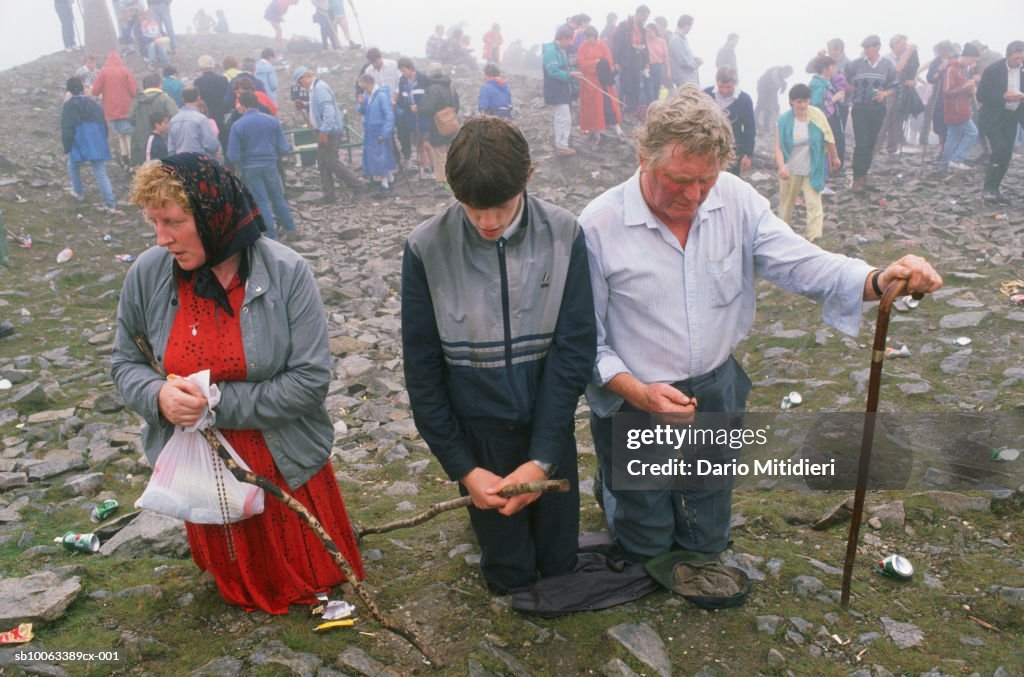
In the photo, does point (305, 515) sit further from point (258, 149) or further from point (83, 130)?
point (83, 130)

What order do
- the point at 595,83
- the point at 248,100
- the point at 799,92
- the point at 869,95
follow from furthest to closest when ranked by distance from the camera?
the point at 595,83
the point at 869,95
the point at 248,100
the point at 799,92

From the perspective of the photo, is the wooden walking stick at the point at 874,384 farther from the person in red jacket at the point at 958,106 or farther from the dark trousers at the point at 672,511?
the person in red jacket at the point at 958,106

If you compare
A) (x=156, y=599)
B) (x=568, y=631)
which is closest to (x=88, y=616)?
(x=156, y=599)

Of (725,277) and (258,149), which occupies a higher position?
(258,149)

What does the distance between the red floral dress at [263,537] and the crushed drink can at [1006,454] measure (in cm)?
423

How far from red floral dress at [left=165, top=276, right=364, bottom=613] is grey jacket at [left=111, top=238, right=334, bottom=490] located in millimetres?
62

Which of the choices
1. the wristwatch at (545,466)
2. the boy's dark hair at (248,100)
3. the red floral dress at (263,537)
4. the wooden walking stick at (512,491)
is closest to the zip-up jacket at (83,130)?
the boy's dark hair at (248,100)

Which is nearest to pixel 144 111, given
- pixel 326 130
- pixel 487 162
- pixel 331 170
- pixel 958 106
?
pixel 326 130

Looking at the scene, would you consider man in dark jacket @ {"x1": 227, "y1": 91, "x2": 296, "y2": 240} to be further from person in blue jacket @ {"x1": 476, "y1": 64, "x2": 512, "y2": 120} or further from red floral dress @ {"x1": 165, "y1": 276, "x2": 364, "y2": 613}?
red floral dress @ {"x1": 165, "y1": 276, "x2": 364, "y2": 613}

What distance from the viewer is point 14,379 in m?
7.95

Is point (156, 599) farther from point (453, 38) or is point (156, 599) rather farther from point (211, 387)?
point (453, 38)

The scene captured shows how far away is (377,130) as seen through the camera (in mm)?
15922

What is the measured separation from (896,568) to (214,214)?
3.65 metres

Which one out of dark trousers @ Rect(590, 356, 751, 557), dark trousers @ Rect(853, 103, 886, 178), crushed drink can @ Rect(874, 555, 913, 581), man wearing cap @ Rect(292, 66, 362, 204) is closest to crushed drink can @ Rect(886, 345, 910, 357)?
crushed drink can @ Rect(874, 555, 913, 581)
